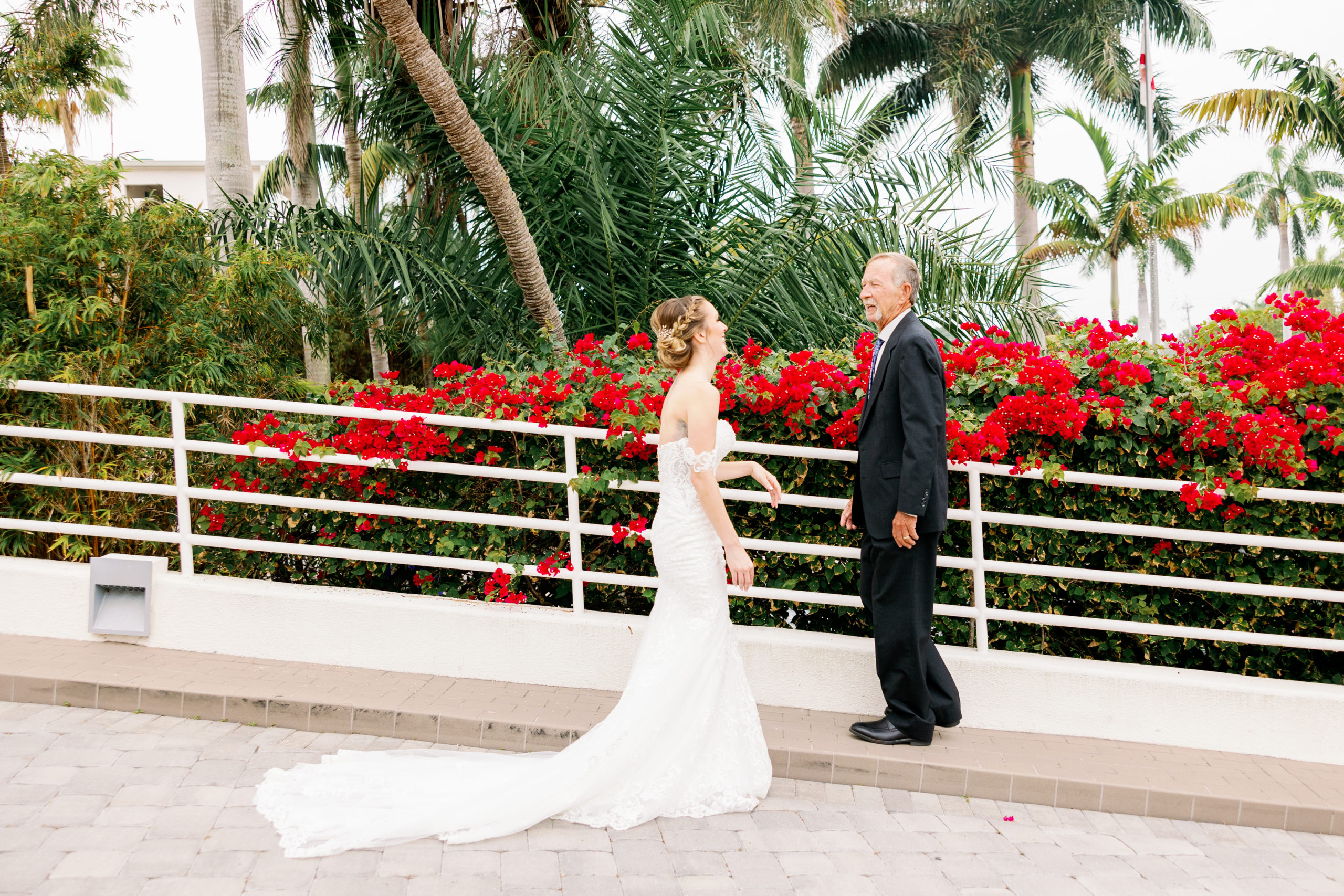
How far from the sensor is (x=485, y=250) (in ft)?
24.2

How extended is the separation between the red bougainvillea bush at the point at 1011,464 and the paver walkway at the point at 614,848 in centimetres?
113

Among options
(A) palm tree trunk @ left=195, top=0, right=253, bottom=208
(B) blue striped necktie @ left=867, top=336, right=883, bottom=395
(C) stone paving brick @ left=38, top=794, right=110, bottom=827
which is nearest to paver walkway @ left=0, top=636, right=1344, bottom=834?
(C) stone paving brick @ left=38, top=794, right=110, bottom=827

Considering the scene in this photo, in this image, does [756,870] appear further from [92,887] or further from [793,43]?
[793,43]


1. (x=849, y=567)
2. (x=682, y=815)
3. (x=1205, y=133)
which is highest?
(x=1205, y=133)

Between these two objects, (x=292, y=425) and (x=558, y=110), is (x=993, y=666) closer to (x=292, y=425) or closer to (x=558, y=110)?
(x=292, y=425)

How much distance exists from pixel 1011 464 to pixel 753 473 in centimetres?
136

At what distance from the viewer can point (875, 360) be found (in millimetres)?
3977

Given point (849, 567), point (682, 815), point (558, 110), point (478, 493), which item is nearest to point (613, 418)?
point (478, 493)

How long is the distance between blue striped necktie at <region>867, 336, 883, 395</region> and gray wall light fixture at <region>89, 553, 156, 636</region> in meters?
3.69

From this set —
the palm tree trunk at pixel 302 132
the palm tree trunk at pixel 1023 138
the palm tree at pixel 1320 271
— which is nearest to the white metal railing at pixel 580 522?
the palm tree trunk at pixel 302 132

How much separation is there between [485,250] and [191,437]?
2596 mm

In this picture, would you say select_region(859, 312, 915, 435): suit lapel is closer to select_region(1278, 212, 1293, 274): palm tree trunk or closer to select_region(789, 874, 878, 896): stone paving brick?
select_region(789, 874, 878, 896): stone paving brick

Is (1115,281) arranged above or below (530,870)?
above

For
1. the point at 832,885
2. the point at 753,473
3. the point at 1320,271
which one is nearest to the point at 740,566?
the point at 753,473
